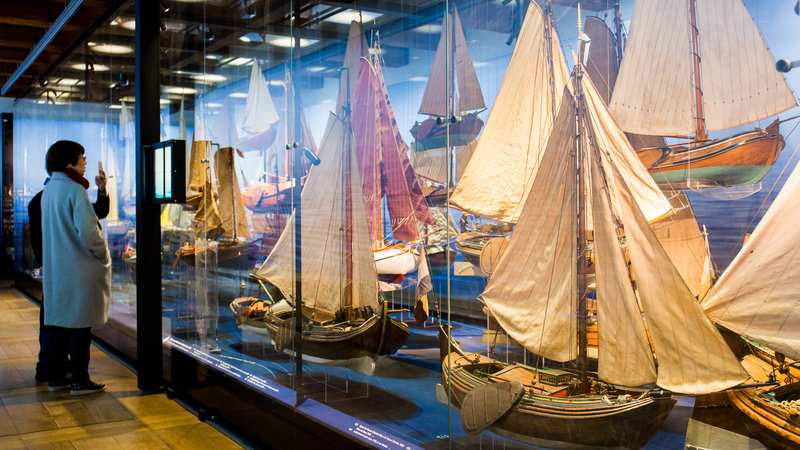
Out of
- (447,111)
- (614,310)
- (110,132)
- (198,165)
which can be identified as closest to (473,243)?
(447,111)

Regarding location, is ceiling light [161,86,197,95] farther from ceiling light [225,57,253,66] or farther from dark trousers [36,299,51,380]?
dark trousers [36,299,51,380]

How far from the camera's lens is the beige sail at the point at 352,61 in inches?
106

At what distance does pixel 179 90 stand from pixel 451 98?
2.53m

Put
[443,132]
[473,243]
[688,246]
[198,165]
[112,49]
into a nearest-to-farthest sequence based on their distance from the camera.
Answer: [688,246] → [473,243] → [443,132] → [198,165] → [112,49]

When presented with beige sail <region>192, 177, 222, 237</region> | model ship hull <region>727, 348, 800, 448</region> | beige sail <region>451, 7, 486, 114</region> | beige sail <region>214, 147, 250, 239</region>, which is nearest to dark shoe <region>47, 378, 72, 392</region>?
beige sail <region>192, 177, 222, 237</region>

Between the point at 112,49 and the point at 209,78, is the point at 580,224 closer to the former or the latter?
the point at 209,78

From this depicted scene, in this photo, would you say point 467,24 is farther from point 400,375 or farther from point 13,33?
point 13,33

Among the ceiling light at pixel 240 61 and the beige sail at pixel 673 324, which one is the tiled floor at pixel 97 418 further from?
the beige sail at pixel 673 324

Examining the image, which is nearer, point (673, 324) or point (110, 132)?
point (673, 324)

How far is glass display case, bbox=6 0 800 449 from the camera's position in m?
1.53

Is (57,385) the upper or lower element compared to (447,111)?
lower

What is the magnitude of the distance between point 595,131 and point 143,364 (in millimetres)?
3506

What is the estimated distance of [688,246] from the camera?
5.23 ft

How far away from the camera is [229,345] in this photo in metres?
3.87
